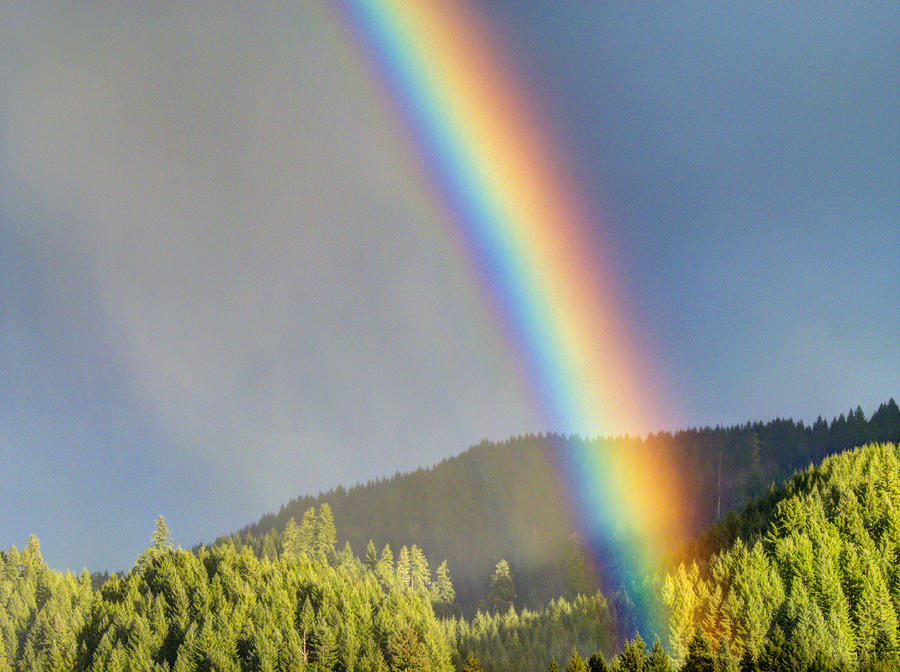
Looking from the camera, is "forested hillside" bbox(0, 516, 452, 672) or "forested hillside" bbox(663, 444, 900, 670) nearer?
"forested hillside" bbox(663, 444, 900, 670)

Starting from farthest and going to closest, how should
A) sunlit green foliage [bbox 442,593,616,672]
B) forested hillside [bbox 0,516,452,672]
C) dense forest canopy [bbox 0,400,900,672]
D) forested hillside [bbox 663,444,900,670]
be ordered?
1. sunlit green foliage [bbox 442,593,616,672]
2. forested hillside [bbox 0,516,452,672]
3. dense forest canopy [bbox 0,400,900,672]
4. forested hillside [bbox 663,444,900,670]

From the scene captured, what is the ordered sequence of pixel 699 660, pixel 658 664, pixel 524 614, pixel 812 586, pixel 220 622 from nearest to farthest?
1. pixel 658 664
2. pixel 699 660
3. pixel 812 586
4. pixel 220 622
5. pixel 524 614

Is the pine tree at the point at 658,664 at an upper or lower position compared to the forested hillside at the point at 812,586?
lower

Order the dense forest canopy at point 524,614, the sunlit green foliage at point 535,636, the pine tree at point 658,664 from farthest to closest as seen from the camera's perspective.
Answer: the sunlit green foliage at point 535,636
the dense forest canopy at point 524,614
the pine tree at point 658,664

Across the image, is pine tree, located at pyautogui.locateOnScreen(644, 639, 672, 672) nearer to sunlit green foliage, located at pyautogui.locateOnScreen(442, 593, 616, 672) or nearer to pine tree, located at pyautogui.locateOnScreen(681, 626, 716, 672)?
pine tree, located at pyautogui.locateOnScreen(681, 626, 716, 672)

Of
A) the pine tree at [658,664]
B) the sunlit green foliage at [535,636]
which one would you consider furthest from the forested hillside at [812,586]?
the sunlit green foliage at [535,636]

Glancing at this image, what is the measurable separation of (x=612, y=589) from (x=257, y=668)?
85856 millimetres

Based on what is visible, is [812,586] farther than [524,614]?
No

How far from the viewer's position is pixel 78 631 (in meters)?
165

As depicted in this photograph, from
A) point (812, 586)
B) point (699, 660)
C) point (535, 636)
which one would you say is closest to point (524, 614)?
point (535, 636)

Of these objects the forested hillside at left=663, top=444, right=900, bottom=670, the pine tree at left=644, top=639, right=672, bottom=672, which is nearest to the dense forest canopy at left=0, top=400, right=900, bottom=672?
the forested hillside at left=663, top=444, right=900, bottom=670

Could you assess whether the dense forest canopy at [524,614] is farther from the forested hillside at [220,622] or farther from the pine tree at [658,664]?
the pine tree at [658,664]

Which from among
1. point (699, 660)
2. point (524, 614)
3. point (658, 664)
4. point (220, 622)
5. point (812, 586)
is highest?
point (220, 622)

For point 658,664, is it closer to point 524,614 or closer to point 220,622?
point 524,614
